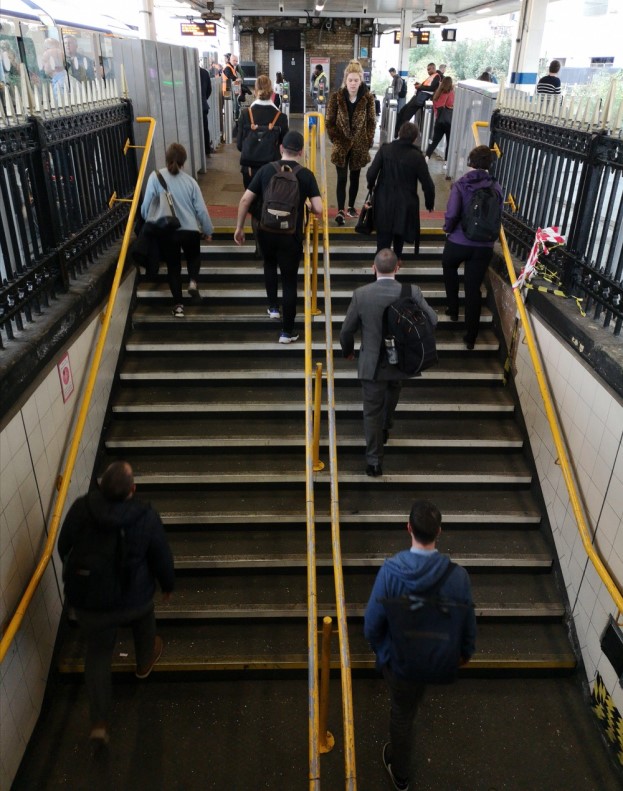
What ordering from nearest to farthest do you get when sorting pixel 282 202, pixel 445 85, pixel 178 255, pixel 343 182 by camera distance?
pixel 282 202
pixel 178 255
pixel 343 182
pixel 445 85

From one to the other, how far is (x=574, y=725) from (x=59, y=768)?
284 cm

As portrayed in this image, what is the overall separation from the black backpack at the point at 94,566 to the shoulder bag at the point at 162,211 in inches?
118

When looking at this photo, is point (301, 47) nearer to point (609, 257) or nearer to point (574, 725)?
point (609, 257)

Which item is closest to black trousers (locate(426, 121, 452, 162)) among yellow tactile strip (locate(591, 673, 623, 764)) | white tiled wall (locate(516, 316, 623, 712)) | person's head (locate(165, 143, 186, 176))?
person's head (locate(165, 143, 186, 176))

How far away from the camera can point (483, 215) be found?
15.9 ft

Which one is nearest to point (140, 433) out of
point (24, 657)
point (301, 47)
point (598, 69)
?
point (24, 657)

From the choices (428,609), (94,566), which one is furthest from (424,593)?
(94,566)

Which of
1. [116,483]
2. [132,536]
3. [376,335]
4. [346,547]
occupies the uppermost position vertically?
[376,335]

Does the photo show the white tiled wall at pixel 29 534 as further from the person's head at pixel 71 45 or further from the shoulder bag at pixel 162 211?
the person's head at pixel 71 45

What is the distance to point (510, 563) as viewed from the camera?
429cm

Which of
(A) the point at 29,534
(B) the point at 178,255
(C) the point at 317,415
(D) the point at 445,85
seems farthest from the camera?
(D) the point at 445,85

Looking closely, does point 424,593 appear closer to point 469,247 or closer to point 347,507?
point 347,507

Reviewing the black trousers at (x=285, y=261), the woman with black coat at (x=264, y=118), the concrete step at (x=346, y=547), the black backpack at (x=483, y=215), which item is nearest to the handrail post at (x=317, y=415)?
the concrete step at (x=346, y=547)

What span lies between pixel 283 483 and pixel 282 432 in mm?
443
